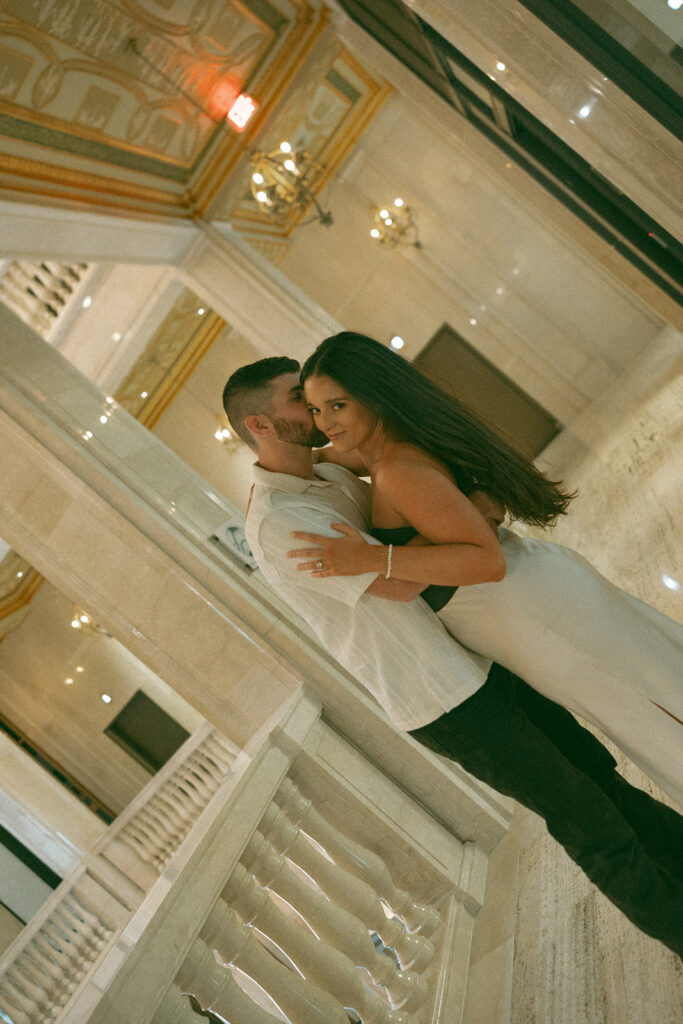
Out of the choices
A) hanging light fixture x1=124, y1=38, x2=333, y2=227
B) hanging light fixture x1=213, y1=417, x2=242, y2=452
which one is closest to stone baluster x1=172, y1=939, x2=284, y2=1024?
hanging light fixture x1=124, y1=38, x2=333, y2=227

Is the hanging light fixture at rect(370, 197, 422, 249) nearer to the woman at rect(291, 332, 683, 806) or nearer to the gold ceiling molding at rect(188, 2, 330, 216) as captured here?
the gold ceiling molding at rect(188, 2, 330, 216)

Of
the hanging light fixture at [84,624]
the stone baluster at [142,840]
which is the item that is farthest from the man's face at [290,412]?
the hanging light fixture at [84,624]

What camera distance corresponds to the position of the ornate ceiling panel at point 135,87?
12.8 feet

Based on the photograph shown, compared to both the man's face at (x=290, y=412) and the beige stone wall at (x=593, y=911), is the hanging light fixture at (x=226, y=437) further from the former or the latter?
the man's face at (x=290, y=412)

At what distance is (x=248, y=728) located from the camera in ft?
11.2

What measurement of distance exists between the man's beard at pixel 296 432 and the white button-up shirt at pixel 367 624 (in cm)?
9

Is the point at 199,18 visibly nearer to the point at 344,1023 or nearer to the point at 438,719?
the point at 438,719

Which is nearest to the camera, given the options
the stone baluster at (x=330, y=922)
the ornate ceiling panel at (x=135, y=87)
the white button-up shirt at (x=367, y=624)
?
the white button-up shirt at (x=367, y=624)

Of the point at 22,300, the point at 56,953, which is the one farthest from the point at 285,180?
the point at 56,953

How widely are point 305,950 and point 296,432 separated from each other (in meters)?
1.64

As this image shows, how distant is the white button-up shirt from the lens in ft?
5.63

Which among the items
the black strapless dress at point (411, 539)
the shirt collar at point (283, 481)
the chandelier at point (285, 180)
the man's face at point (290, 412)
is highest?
the man's face at point (290, 412)

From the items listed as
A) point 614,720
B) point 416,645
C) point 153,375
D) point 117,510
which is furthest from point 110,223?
point 614,720

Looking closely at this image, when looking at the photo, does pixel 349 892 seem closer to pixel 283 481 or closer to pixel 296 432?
pixel 283 481
